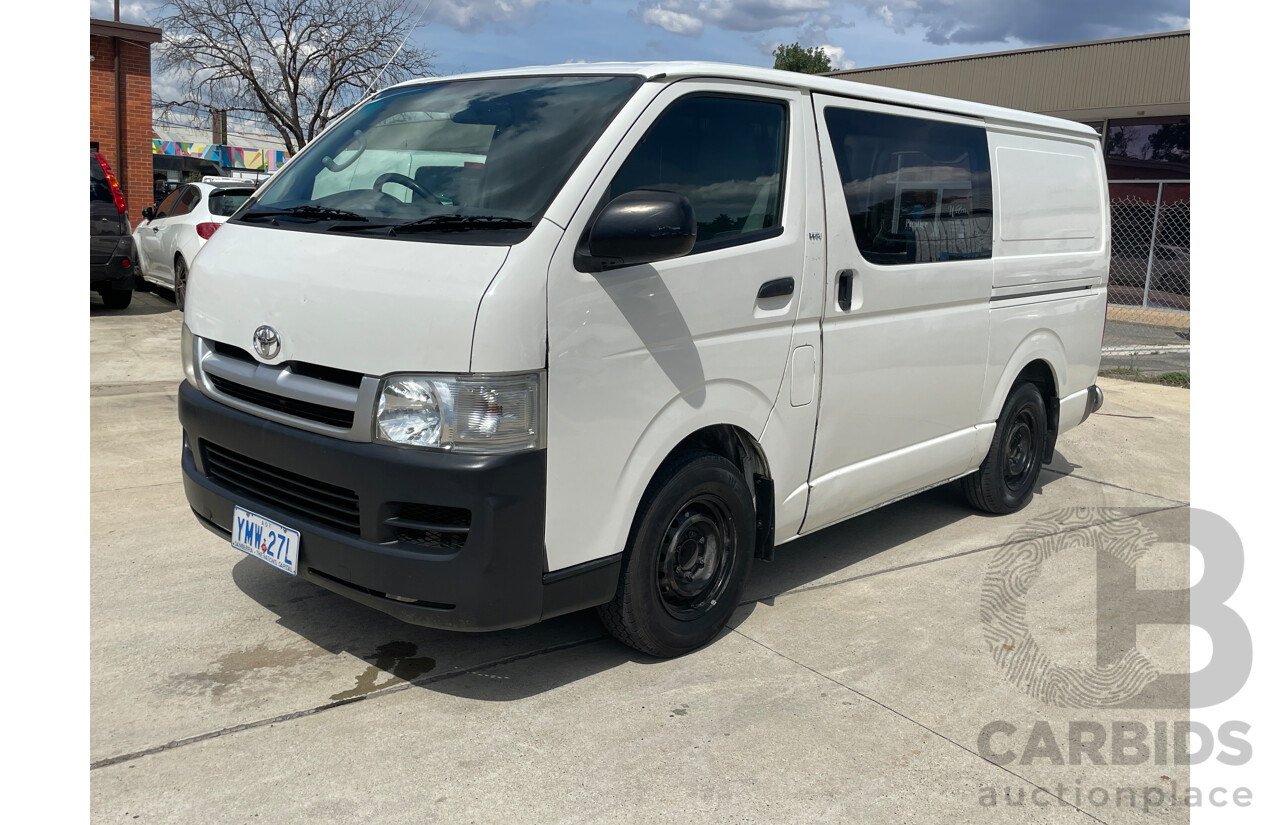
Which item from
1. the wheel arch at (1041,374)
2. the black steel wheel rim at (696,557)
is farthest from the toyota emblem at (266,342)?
the wheel arch at (1041,374)

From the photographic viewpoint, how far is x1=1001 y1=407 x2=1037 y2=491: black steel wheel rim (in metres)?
6.01

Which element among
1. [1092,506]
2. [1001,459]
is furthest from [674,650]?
[1092,506]

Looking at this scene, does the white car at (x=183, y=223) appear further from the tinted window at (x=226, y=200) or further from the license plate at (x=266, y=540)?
the license plate at (x=266, y=540)

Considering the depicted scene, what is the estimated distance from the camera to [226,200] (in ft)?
38.4

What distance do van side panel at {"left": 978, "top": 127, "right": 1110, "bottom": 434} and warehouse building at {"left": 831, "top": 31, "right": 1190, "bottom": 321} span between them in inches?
432

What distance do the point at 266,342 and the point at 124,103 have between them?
18.3 metres

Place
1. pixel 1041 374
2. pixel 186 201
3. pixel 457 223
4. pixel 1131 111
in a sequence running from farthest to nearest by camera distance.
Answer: pixel 1131 111
pixel 186 201
pixel 1041 374
pixel 457 223

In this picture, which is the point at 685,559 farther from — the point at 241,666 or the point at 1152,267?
the point at 1152,267

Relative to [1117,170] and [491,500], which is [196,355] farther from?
[1117,170]

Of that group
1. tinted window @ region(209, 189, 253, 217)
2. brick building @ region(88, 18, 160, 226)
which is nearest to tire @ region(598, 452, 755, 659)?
tinted window @ region(209, 189, 253, 217)

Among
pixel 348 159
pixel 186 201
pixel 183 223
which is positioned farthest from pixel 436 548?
pixel 186 201

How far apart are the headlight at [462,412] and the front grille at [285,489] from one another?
12.3 inches

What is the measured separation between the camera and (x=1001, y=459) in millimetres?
5852

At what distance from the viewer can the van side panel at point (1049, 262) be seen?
5.40 metres
